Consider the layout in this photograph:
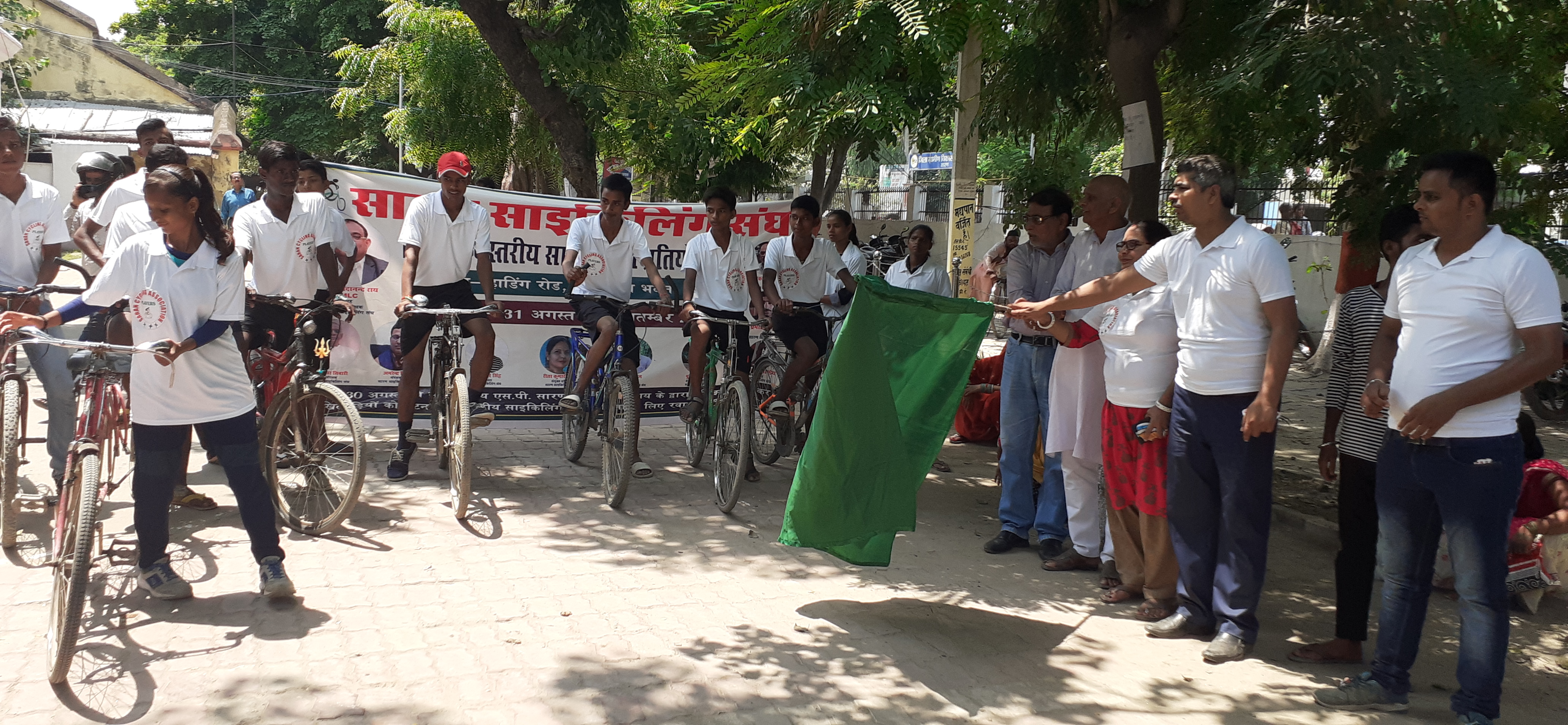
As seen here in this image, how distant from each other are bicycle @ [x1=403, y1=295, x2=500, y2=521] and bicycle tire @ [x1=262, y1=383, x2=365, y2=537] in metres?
0.54

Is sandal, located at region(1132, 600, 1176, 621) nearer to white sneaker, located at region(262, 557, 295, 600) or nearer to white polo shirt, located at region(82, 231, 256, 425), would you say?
white sneaker, located at region(262, 557, 295, 600)

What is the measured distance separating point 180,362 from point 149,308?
0.24m

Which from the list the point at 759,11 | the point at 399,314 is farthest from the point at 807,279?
the point at 399,314

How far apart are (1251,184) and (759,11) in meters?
7.95

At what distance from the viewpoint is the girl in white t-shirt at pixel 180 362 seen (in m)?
4.34

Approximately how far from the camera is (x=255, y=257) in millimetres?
6430

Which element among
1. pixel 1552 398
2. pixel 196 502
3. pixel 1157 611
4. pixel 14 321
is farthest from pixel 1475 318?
pixel 1552 398

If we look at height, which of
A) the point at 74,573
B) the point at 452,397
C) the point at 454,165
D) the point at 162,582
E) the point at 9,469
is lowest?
the point at 162,582

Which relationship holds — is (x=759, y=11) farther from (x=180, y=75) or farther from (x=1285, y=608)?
(x=180, y=75)

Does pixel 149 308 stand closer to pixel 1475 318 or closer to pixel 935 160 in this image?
pixel 1475 318

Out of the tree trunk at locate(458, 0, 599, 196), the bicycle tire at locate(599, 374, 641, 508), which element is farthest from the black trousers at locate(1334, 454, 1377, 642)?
the tree trunk at locate(458, 0, 599, 196)

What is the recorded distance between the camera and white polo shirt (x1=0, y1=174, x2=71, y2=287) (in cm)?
579

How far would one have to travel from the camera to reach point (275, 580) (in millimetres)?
4617

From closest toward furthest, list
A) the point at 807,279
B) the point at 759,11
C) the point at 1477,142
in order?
the point at 1477,142 → the point at 759,11 → the point at 807,279
